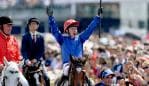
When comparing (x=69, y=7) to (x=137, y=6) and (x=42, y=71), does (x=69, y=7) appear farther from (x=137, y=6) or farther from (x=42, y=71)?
(x=42, y=71)

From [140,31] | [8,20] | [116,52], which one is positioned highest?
[8,20]

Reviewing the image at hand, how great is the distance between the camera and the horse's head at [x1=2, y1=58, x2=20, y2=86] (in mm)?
13266

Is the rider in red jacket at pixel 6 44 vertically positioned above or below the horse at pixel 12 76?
above

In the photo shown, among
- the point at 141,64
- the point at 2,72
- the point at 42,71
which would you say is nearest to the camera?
the point at 2,72

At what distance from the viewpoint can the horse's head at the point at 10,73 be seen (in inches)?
522

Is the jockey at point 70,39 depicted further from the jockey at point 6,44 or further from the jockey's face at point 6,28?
the jockey's face at point 6,28

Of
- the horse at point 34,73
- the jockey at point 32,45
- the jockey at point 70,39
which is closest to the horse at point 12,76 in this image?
the horse at point 34,73

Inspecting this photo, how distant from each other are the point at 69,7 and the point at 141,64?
46.3m

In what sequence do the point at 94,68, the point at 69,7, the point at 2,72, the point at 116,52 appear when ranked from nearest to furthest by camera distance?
the point at 2,72, the point at 94,68, the point at 116,52, the point at 69,7

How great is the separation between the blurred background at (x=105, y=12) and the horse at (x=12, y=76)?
4221cm

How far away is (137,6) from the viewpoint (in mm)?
63094

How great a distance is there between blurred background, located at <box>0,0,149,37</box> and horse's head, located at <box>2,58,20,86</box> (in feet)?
138

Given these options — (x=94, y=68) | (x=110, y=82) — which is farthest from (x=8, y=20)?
(x=94, y=68)

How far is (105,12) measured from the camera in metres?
62.4
